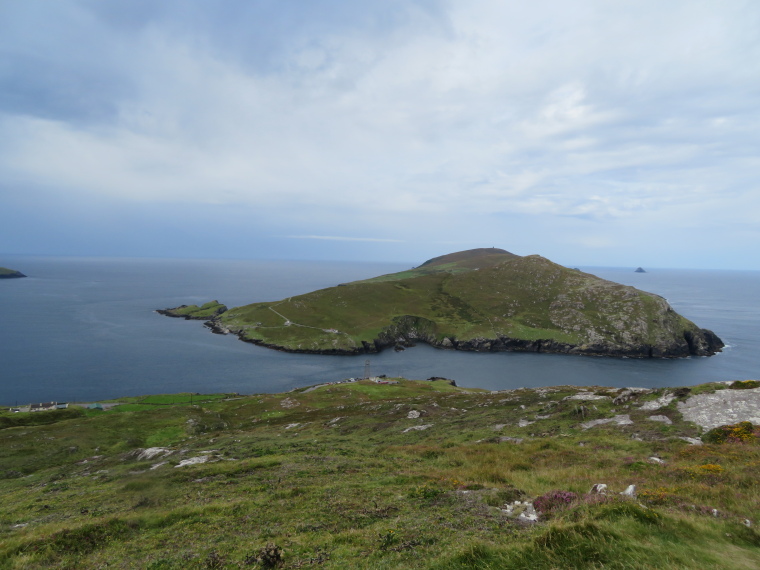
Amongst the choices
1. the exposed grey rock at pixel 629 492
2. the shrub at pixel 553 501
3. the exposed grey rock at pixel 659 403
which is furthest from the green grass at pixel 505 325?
the exposed grey rock at pixel 629 492

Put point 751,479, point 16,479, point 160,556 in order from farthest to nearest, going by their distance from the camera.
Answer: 1. point 16,479
2. point 751,479
3. point 160,556

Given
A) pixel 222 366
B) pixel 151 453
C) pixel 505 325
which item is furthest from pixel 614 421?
pixel 505 325

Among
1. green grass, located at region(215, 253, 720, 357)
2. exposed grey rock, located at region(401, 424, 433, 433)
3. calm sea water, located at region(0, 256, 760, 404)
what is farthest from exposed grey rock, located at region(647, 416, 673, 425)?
green grass, located at region(215, 253, 720, 357)

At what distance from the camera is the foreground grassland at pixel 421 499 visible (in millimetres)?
9695

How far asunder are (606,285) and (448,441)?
683ft

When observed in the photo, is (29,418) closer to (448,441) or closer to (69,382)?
(69,382)

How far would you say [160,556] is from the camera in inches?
487

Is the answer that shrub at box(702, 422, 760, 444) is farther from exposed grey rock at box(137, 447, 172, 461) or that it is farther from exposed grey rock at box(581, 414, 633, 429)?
exposed grey rock at box(137, 447, 172, 461)

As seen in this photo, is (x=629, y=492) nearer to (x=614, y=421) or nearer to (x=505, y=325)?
(x=614, y=421)

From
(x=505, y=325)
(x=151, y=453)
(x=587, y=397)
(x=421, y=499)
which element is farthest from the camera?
(x=505, y=325)

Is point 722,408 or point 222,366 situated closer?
point 722,408

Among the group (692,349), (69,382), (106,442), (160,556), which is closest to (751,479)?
(160,556)

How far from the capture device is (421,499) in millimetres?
15945

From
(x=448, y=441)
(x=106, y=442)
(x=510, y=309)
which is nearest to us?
(x=448, y=441)
